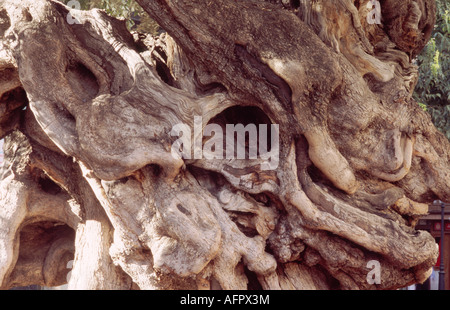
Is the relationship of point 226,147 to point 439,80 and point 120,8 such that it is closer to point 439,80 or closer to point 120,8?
point 120,8

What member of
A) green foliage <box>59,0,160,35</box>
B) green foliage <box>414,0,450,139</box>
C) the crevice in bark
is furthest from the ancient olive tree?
green foliage <box>414,0,450,139</box>

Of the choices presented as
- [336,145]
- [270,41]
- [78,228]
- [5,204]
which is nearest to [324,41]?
[270,41]

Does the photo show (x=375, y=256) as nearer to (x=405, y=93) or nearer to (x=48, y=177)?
(x=405, y=93)

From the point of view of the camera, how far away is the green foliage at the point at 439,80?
8.00m

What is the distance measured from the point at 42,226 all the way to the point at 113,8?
2.60 metres

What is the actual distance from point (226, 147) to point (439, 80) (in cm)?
640

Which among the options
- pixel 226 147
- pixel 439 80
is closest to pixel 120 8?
pixel 226 147

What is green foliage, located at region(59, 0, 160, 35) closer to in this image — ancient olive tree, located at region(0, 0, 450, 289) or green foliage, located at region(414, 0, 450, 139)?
ancient olive tree, located at region(0, 0, 450, 289)

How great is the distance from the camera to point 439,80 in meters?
8.48

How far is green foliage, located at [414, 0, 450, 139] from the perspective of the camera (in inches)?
315

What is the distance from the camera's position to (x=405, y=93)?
3.55 metres

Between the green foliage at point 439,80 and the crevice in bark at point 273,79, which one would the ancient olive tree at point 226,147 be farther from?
the green foliage at point 439,80

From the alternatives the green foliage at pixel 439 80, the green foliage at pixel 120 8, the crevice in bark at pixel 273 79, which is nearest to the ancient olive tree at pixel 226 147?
the crevice in bark at pixel 273 79

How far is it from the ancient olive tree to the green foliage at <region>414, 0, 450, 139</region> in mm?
4940
